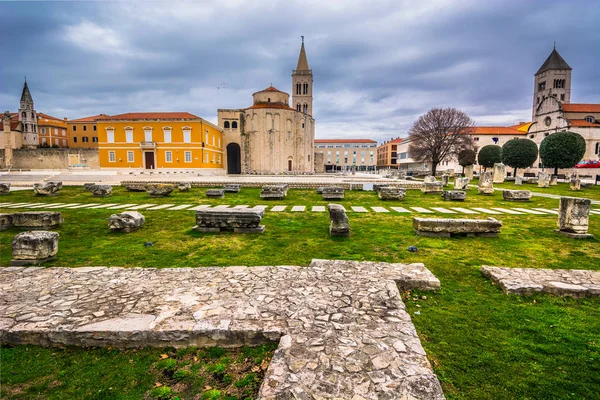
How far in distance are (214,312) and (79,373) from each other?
1243 mm

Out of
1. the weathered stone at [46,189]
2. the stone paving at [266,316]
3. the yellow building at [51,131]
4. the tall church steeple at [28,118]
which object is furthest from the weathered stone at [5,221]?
the yellow building at [51,131]

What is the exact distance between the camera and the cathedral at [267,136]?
4844cm

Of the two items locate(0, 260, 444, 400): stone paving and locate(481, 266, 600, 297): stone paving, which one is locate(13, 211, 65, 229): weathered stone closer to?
locate(0, 260, 444, 400): stone paving

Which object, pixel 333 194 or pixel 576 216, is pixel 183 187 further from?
pixel 576 216

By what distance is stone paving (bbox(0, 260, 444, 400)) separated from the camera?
2.37 meters

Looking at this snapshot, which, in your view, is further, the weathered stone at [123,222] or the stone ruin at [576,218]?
the weathered stone at [123,222]

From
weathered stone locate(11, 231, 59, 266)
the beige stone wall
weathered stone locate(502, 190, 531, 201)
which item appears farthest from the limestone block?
the beige stone wall

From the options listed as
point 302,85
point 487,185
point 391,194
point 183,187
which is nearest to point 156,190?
point 183,187

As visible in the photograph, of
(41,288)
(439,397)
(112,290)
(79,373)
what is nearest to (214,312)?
(79,373)

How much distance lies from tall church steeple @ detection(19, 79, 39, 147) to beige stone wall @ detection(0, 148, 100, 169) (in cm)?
986

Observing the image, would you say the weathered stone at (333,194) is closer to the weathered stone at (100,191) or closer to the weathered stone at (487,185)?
the weathered stone at (487,185)

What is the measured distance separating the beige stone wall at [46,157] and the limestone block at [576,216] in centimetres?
5884

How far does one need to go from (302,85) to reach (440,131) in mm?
28735

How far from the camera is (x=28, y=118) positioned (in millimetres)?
57656
